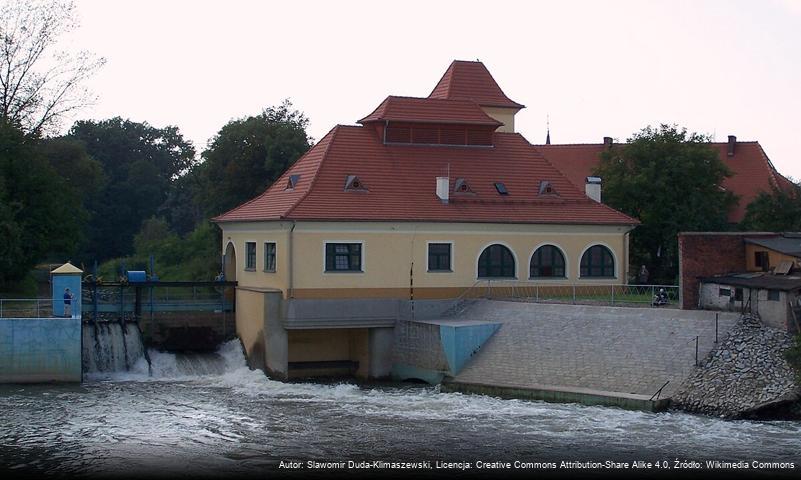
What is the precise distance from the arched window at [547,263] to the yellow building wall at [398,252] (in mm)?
210

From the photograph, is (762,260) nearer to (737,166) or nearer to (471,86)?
(471,86)

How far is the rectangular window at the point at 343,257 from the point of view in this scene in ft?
129

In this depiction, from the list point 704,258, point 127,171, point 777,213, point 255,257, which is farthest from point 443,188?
point 127,171

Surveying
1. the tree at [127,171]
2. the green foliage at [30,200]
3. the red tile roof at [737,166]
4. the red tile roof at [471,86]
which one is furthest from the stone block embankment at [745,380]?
the tree at [127,171]

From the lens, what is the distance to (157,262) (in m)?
73.3

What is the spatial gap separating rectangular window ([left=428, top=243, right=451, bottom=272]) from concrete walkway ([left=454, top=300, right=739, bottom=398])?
4155 millimetres

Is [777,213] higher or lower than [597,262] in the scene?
higher

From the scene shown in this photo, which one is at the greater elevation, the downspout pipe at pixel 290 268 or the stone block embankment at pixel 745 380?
the downspout pipe at pixel 290 268

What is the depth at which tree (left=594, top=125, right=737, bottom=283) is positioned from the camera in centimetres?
5022

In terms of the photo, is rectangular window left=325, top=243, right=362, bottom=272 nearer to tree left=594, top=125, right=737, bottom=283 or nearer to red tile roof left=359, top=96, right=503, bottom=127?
red tile roof left=359, top=96, right=503, bottom=127

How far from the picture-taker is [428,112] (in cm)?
4447

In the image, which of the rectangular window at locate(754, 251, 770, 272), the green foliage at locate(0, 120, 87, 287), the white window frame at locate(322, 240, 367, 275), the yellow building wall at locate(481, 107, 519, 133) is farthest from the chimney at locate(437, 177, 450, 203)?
the green foliage at locate(0, 120, 87, 287)

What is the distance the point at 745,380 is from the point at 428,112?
60.7 ft

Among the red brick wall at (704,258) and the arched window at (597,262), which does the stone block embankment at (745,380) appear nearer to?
the red brick wall at (704,258)
